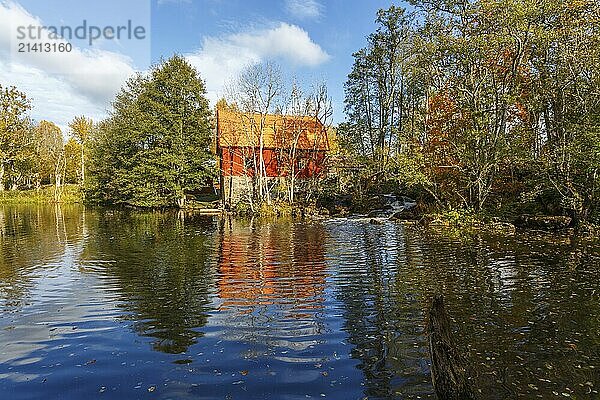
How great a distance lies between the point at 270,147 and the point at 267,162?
1.46m

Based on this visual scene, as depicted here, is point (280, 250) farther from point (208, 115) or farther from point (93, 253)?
point (208, 115)

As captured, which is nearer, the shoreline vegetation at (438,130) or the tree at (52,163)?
the shoreline vegetation at (438,130)

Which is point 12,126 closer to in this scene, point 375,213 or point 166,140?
point 166,140

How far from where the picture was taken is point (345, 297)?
30.5 feet

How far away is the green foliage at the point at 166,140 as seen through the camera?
127 feet

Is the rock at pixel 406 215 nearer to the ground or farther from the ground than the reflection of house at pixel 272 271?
farther from the ground

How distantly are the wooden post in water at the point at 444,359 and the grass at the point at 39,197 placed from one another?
5894cm

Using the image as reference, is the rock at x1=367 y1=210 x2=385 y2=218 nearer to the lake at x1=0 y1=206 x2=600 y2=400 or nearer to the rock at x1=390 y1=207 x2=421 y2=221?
the rock at x1=390 y1=207 x2=421 y2=221

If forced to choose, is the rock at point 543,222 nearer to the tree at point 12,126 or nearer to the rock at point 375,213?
the rock at point 375,213

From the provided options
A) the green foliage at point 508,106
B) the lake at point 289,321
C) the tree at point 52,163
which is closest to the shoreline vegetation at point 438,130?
the green foliage at point 508,106

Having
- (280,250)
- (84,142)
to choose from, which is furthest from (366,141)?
(84,142)

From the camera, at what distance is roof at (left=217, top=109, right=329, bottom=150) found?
1479 inches

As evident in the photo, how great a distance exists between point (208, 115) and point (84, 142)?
32.6 meters

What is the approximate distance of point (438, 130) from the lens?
26.4m
